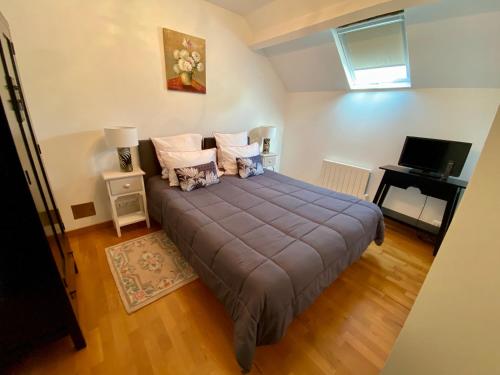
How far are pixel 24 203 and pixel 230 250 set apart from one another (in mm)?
992

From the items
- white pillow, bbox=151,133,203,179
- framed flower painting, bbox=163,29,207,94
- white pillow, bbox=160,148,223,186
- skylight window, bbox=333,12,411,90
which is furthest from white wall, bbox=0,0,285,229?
skylight window, bbox=333,12,411,90

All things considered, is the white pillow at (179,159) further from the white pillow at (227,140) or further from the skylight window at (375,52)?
the skylight window at (375,52)

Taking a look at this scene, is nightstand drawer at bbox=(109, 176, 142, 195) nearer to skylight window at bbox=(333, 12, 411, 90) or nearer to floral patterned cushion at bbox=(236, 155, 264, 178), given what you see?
floral patterned cushion at bbox=(236, 155, 264, 178)

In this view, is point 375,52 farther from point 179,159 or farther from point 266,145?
point 179,159

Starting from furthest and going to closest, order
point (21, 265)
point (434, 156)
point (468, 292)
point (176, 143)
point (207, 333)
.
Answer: point (176, 143) → point (434, 156) → point (207, 333) → point (21, 265) → point (468, 292)

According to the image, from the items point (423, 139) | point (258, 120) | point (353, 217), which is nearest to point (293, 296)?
point (353, 217)

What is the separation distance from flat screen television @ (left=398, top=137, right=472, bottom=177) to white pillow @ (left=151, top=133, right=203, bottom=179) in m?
2.60

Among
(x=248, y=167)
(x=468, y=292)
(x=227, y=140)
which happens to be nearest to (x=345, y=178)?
(x=248, y=167)

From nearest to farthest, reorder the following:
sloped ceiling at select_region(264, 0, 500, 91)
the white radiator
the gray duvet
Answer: the gray duvet
sloped ceiling at select_region(264, 0, 500, 91)
the white radiator

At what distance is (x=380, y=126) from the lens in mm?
2807

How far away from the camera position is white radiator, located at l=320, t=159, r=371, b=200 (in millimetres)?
3008

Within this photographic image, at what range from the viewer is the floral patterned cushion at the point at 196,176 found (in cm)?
212

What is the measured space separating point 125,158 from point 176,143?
0.58 meters

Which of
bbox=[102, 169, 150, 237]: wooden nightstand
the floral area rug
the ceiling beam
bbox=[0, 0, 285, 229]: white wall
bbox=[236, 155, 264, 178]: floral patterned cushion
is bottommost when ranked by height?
the floral area rug
